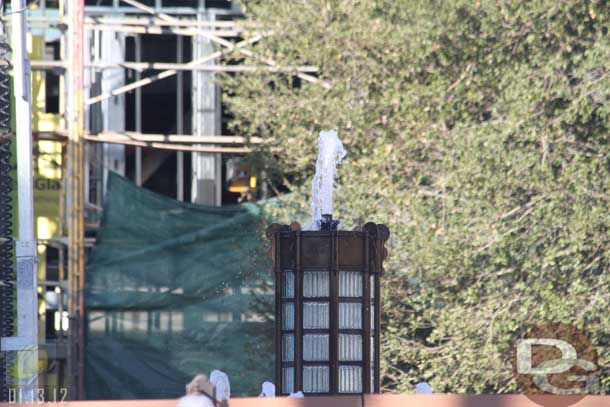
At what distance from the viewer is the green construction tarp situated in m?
19.8

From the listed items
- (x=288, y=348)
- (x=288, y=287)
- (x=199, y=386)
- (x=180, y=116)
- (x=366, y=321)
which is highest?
(x=180, y=116)

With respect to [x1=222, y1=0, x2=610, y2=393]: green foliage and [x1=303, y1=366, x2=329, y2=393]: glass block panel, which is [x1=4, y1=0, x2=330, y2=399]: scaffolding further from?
[x1=303, y1=366, x2=329, y2=393]: glass block panel

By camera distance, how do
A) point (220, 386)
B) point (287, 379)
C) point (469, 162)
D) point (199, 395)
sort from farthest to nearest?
point (469, 162) → point (287, 379) → point (220, 386) → point (199, 395)

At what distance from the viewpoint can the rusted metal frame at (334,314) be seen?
12242mm

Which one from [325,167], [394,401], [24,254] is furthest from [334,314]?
[24,254]

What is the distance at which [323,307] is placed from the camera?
1234 cm

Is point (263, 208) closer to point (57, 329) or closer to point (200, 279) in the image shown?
point (200, 279)

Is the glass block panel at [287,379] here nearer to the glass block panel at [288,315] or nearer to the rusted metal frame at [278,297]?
the rusted metal frame at [278,297]

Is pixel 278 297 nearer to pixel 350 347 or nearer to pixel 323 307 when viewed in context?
pixel 323 307

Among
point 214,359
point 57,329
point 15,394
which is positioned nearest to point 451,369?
point 214,359

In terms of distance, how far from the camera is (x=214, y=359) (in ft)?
65.2

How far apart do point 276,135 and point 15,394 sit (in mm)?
5928

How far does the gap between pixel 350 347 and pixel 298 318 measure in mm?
521

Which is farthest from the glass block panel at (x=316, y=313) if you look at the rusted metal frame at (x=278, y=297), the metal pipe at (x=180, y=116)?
the metal pipe at (x=180, y=116)
